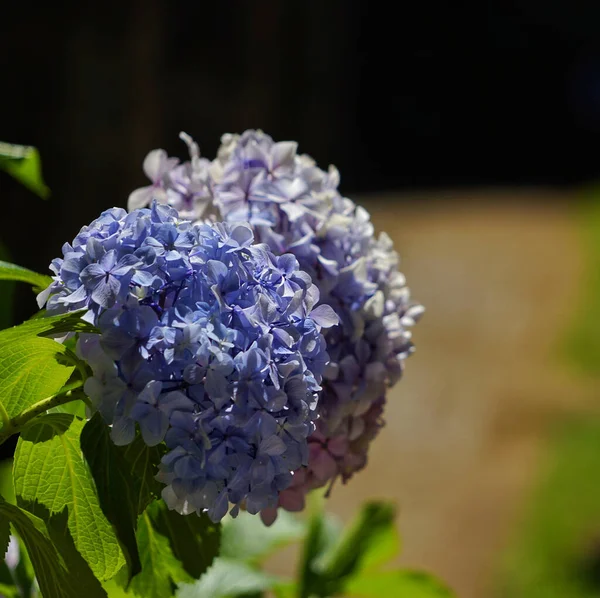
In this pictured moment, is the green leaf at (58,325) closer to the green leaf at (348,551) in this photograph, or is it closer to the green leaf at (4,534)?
the green leaf at (4,534)

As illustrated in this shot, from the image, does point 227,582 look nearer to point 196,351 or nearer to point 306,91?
point 196,351

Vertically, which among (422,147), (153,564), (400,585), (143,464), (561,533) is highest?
(143,464)

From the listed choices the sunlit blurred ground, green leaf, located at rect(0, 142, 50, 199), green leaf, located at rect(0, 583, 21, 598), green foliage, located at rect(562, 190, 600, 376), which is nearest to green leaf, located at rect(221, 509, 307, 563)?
green leaf, located at rect(0, 583, 21, 598)

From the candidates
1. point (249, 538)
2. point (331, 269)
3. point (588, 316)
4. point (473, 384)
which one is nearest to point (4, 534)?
point (331, 269)

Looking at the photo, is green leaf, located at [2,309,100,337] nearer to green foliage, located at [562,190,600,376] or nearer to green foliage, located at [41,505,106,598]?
green foliage, located at [41,505,106,598]

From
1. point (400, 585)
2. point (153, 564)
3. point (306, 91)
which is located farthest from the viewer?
point (306, 91)

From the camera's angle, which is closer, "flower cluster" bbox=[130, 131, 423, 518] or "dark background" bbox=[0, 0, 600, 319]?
"flower cluster" bbox=[130, 131, 423, 518]

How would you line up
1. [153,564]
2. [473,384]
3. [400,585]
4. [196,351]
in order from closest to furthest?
[196,351], [153,564], [400,585], [473,384]
